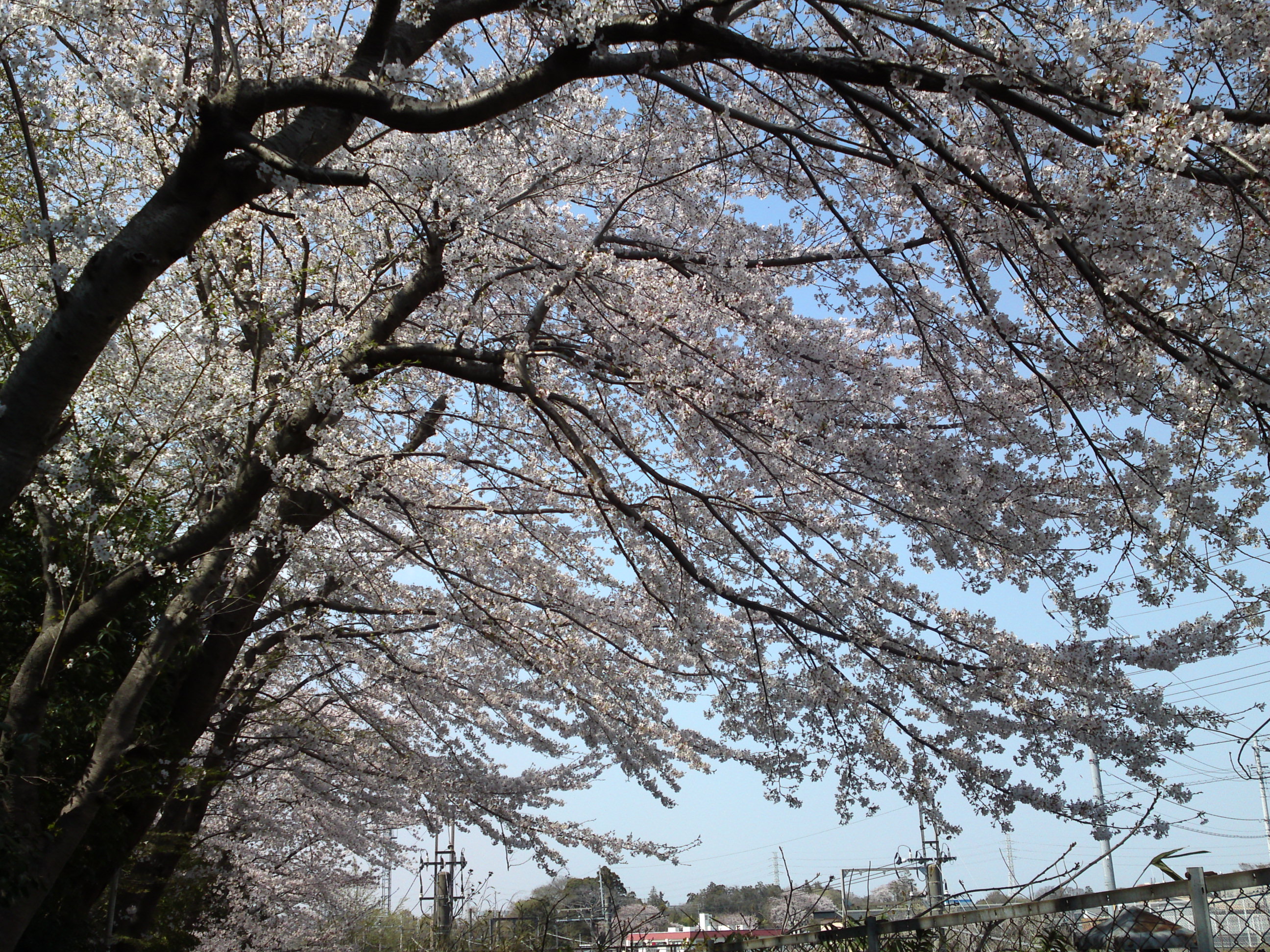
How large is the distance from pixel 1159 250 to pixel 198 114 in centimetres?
316

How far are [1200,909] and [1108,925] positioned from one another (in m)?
0.67

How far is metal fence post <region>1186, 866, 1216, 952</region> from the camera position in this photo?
226 centimetres

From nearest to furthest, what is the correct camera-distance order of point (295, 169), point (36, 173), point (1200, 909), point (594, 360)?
point (1200, 909), point (295, 169), point (36, 173), point (594, 360)

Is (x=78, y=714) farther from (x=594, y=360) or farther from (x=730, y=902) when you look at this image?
(x=730, y=902)

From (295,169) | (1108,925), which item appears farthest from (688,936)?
(295,169)

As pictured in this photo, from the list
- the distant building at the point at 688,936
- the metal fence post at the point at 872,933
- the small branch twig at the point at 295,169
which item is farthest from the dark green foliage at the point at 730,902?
Answer: the small branch twig at the point at 295,169

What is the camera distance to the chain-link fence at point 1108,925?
89.1 inches

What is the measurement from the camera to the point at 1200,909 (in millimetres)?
2266

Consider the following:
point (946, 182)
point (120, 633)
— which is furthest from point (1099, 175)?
point (120, 633)

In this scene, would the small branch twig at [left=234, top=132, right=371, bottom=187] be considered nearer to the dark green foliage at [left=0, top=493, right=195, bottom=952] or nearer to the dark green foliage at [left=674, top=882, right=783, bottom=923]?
the dark green foliage at [left=0, top=493, right=195, bottom=952]

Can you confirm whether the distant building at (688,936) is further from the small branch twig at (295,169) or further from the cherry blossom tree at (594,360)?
the small branch twig at (295,169)

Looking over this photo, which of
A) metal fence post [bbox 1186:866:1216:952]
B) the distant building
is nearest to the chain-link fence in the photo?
metal fence post [bbox 1186:866:1216:952]

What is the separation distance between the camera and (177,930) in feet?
25.6

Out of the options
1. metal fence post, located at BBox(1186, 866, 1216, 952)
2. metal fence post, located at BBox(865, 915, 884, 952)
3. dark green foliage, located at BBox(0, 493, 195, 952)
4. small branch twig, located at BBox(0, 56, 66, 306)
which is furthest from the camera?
dark green foliage, located at BBox(0, 493, 195, 952)
